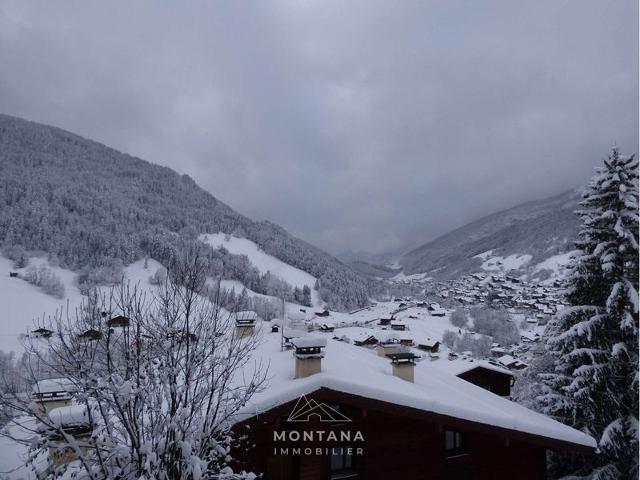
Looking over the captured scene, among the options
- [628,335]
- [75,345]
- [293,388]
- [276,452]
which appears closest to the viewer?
[75,345]

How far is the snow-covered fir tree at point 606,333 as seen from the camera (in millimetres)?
10406

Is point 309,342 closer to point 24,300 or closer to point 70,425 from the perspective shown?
point 70,425

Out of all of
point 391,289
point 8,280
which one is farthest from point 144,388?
point 391,289

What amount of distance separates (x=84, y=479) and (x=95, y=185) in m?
152

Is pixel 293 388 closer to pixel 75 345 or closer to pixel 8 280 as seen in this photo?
pixel 75 345

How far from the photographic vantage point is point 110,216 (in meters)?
104

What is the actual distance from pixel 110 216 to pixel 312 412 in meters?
112

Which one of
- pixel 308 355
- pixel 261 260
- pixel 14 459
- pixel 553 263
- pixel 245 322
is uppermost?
pixel 553 263

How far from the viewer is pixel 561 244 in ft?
527

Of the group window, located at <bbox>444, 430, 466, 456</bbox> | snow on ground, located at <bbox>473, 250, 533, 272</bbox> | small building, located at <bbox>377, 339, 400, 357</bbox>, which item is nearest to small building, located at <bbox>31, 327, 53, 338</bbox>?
window, located at <bbox>444, 430, 466, 456</bbox>

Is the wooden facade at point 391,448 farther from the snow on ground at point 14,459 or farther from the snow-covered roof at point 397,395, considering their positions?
the snow on ground at point 14,459

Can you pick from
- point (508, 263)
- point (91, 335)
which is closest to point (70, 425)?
point (91, 335)

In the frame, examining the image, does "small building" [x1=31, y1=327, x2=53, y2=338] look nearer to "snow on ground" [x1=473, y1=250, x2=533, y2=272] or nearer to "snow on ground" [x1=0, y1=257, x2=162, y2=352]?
"snow on ground" [x1=0, y1=257, x2=162, y2=352]

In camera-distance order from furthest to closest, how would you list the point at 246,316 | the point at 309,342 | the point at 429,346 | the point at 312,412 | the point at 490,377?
the point at 429,346, the point at 490,377, the point at 246,316, the point at 312,412, the point at 309,342
